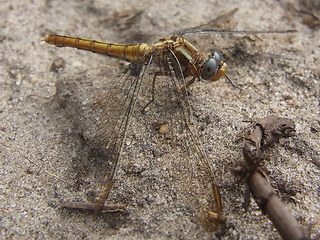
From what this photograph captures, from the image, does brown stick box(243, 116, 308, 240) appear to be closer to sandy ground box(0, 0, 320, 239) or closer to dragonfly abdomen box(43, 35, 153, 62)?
sandy ground box(0, 0, 320, 239)

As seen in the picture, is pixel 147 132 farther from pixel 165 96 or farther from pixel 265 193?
pixel 265 193

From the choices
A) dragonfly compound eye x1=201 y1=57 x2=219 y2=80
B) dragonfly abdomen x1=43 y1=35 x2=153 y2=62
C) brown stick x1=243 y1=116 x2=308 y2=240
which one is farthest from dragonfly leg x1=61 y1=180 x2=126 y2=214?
dragonfly abdomen x1=43 y1=35 x2=153 y2=62

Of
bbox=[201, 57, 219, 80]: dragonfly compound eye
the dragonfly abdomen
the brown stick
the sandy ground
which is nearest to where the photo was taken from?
the brown stick

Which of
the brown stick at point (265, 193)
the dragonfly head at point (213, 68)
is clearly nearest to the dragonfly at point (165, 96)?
the dragonfly head at point (213, 68)

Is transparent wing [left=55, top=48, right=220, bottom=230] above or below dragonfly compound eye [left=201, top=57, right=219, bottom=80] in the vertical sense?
below

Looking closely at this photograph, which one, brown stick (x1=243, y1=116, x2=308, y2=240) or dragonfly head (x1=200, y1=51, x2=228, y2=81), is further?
dragonfly head (x1=200, y1=51, x2=228, y2=81)

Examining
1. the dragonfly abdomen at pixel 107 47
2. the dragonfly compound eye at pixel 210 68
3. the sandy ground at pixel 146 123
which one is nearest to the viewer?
the sandy ground at pixel 146 123

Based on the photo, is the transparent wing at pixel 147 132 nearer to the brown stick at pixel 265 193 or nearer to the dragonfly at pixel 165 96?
the dragonfly at pixel 165 96

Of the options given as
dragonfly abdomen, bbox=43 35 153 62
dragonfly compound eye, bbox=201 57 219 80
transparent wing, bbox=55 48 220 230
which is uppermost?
dragonfly compound eye, bbox=201 57 219 80

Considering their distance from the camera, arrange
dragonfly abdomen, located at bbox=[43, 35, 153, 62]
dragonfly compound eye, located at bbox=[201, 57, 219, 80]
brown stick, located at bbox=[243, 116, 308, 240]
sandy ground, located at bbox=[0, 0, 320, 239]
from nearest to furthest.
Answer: brown stick, located at bbox=[243, 116, 308, 240] < sandy ground, located at bbox=[0, 0, 320, 239] < dragonfly compound eye, located at bbox=[201, 57, 219, 80] < dragonfly abdomen, located at bbox=[43, 35, 153, 62]
